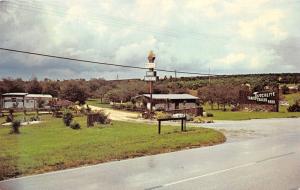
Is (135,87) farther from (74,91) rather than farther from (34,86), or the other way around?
(34,86)

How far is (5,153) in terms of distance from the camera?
654 inches

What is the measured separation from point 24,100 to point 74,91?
480 cm

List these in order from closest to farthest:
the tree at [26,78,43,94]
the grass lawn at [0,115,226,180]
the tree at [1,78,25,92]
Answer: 1. the grass lawn at [0,115,226,180]
2. the tree at [1,78,25,92]
3. the tree at [26,78,43,94]

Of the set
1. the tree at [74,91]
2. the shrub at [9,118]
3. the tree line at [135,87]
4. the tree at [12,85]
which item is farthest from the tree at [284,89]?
the tree at [12,85]

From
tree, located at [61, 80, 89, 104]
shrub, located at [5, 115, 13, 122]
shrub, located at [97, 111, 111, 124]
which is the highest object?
tree, located at [61, 80, 89, 104]

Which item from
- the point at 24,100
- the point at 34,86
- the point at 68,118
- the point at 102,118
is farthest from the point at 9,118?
the point at 102,118

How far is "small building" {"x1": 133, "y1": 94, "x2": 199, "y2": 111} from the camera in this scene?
210 ft

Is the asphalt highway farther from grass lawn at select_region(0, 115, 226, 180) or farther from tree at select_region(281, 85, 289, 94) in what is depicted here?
tree at select_region(281, 85, 289, 94)

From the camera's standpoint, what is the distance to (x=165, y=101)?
64750mm

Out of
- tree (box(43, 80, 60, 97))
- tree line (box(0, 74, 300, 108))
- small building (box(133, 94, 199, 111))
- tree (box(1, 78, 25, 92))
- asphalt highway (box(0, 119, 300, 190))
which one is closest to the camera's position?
asphalt highway (box(0, 119, 300, 190))

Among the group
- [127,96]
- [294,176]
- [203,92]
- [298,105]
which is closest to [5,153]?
[294,176]

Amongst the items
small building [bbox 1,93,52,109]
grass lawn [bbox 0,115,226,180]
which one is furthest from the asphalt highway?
small building [bbox 1,93,52,109]

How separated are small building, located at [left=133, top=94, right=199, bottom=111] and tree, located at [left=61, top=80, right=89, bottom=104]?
33403 mm

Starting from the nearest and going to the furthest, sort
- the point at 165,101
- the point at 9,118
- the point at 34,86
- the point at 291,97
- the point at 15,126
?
1. the point at 34,86
2. the point at 15,126
3. the point at 9,118
4. the point at 165,101
5. the point at 291,97
